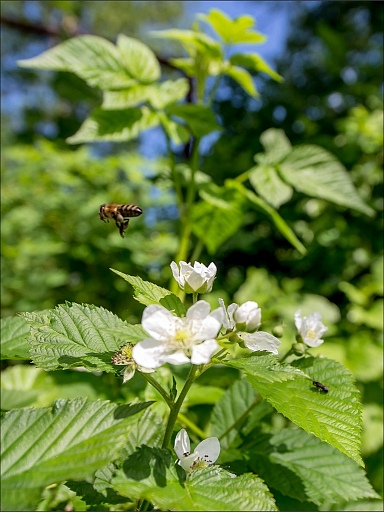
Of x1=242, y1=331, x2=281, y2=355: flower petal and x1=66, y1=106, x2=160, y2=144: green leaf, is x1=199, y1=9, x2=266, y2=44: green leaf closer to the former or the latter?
x1=66, y1=106, x2=160, y2=144: green leaf

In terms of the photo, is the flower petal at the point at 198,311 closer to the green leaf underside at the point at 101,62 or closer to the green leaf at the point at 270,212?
the green leaf at the point at 270,212

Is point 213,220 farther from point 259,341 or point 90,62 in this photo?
point 259,341

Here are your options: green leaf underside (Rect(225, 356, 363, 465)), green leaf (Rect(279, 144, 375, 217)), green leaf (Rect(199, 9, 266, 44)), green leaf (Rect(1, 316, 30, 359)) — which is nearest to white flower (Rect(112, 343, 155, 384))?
green leaf underside (Rect(225, 356, 363, 465))

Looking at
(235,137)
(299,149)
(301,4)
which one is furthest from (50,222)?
(301,4)

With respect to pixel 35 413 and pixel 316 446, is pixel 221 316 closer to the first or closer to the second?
pixel 35 413

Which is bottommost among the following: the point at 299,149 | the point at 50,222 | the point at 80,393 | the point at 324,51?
the point at 50,222

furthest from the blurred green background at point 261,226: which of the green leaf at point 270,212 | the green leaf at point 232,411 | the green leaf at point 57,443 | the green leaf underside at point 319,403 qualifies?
the green leaf at point 57,443

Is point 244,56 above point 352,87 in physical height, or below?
above
